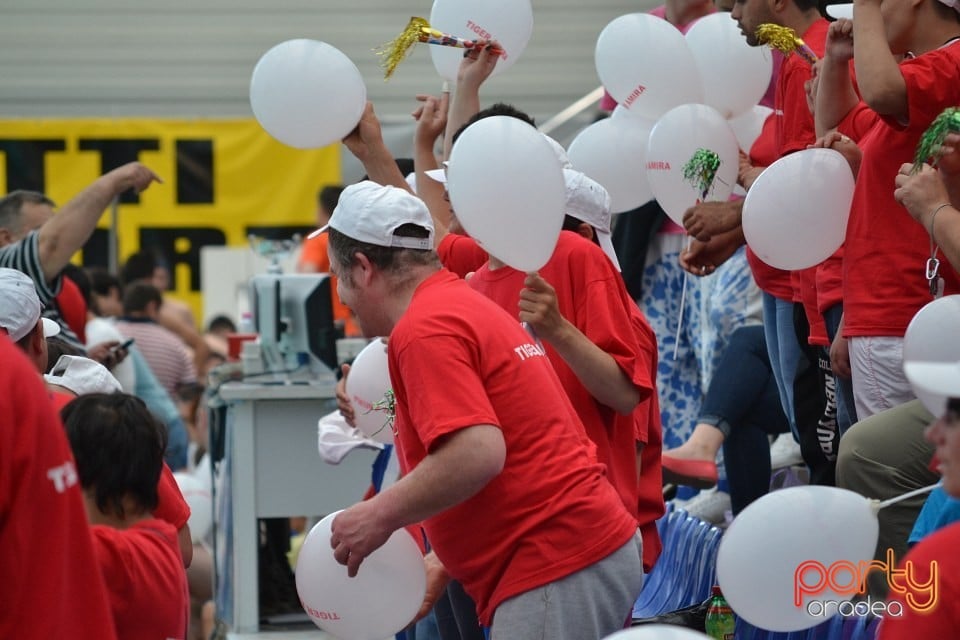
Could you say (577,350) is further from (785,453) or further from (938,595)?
(785,453)

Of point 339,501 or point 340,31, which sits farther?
point 340,31

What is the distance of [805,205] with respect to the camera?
126 inches

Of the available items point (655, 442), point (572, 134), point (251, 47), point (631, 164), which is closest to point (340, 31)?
point (251, 47)

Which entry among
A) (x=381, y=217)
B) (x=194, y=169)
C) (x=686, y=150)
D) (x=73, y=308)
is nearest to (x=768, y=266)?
(x=686, y=150)

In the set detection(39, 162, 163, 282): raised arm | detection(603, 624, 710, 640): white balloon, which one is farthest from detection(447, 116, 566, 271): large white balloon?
detection(39, 162, 163, 282): raised arm

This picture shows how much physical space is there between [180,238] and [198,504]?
485 centimetres

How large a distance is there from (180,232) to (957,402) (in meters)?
8.91

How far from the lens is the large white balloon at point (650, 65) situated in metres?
4.02

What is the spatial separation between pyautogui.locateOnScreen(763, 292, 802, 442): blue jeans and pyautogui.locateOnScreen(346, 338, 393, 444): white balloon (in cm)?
109

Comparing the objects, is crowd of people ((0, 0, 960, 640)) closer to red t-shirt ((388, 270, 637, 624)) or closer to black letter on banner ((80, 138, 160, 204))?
red t-shirt ((388, 270, 637, 624))

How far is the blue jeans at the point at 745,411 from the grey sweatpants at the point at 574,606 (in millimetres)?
1880

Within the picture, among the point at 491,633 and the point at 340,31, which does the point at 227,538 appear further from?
the point at 340,31

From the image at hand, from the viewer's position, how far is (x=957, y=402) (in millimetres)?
1827

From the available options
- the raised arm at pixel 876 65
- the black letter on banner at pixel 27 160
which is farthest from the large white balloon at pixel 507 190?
the black letter on banner at pixel 27 160
